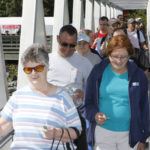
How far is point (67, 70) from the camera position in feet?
10.9

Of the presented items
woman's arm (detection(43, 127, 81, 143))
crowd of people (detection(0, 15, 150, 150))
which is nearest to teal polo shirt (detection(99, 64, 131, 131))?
crowd of people (detection(0, 15, 150, 150))

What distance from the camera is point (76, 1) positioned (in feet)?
33.2

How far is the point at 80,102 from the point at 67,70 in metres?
0.41

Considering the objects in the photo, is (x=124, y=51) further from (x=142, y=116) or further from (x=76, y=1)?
(x=76, y=1)

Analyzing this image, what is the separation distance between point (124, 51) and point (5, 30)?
2080 centimetres

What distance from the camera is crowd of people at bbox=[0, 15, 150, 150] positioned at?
201 centimetres

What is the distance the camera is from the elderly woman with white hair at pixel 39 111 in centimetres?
200

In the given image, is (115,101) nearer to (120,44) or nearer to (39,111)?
(120,44)

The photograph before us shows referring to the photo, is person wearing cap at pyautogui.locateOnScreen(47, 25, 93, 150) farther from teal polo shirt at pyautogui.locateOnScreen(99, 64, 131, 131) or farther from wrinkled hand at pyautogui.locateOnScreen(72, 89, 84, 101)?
teal polo shirt at pyautogui.locateOnScreen(99, 64, 131, 131)

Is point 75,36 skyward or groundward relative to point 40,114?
skyward

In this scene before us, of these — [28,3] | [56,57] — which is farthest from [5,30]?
[56,57]

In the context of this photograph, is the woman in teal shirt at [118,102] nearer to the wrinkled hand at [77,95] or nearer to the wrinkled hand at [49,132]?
the wrinkled hand at [77,95]

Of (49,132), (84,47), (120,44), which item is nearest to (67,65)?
(120,44)

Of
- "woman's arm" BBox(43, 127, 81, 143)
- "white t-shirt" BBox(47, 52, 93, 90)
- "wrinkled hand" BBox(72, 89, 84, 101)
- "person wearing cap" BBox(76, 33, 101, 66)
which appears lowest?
"woman's arm" BBox(43, 127, 81, 143)
